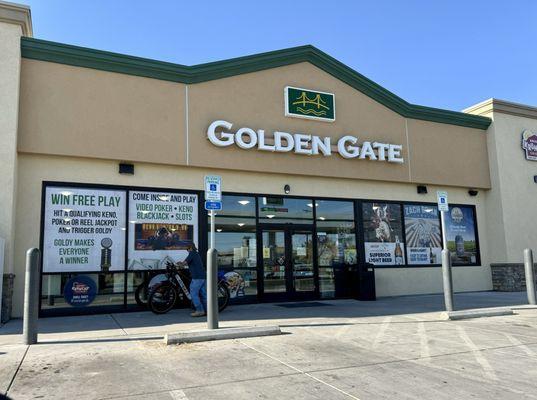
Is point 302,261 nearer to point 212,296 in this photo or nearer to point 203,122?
point 203,122

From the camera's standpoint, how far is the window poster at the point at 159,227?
40.5 ft

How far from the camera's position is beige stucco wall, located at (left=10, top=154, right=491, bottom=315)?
11.4 metres

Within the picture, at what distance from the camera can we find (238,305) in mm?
13305

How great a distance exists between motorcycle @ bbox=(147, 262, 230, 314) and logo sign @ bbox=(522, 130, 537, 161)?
44.1ft

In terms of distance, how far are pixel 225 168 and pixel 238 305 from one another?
3882mm

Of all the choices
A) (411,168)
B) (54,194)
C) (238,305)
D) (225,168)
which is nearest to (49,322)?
(54,194)

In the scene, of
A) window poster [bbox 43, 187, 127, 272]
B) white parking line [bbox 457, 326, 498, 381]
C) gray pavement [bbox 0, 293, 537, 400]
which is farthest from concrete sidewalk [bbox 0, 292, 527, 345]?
white parking line [bbox 457, 326, 498, 381]

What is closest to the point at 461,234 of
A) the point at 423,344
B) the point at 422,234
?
the point at 422,234

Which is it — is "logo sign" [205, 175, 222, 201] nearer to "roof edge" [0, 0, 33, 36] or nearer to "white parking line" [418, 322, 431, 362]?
"white parking line" [418, 322, 431, 362]

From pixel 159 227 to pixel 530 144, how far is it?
14813 millimetres

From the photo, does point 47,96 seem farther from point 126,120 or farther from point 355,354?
point 355,354

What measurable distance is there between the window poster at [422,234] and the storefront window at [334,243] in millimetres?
2307

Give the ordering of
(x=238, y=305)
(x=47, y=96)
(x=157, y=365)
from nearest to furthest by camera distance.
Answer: (x=157, y=365) → (x=47, y=96) → (x=238, y=305)

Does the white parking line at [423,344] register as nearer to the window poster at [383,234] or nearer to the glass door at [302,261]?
the glass door at [302,261]
